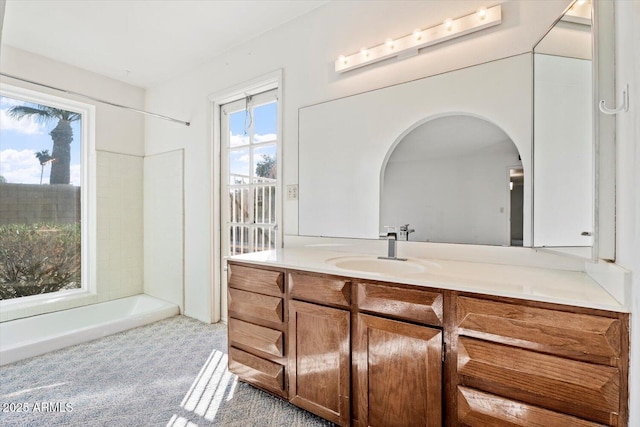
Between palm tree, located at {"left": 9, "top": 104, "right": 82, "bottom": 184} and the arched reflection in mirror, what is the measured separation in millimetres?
3215

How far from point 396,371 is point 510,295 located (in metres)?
0.55

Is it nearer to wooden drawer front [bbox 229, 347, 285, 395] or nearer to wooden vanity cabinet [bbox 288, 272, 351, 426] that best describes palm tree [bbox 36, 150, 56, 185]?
wooden drawer front [bbox 229, 347, 285, 395]

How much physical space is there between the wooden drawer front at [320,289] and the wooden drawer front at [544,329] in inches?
19.3

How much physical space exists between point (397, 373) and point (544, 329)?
1.86 feet

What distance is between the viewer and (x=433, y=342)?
1.15 m

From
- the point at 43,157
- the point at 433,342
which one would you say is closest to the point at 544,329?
the point at 433,342

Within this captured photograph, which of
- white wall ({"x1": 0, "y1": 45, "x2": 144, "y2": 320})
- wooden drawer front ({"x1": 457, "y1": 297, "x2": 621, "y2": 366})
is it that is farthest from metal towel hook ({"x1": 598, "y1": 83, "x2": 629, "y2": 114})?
white wall ({"x1": 0, "y1": 45, "x2": 144, "y2": 320})

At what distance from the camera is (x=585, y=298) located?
93 centimetres

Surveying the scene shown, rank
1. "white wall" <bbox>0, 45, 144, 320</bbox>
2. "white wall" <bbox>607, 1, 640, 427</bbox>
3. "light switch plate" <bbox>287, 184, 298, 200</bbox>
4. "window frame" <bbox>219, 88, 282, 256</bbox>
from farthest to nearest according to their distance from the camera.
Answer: "white wall" <bbox>0, 45, 144, 320</bbox> → "window frame" <bbox>219, 88, 282, 256</bbox> → "light switch plate" <bbox>287, 184, 298, 200</bbox> → "white wall" <bbox>607, 1, 640, 427</bbox>

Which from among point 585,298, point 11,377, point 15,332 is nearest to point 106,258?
point 15,332

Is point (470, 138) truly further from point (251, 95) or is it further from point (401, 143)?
point (251, 95)

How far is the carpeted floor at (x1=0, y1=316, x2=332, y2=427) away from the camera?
5.14ft

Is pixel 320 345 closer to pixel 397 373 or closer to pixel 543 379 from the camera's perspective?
pixel 397 373

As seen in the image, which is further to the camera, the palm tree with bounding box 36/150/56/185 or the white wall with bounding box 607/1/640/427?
the palm tree with bounding box 36/150/56/185
